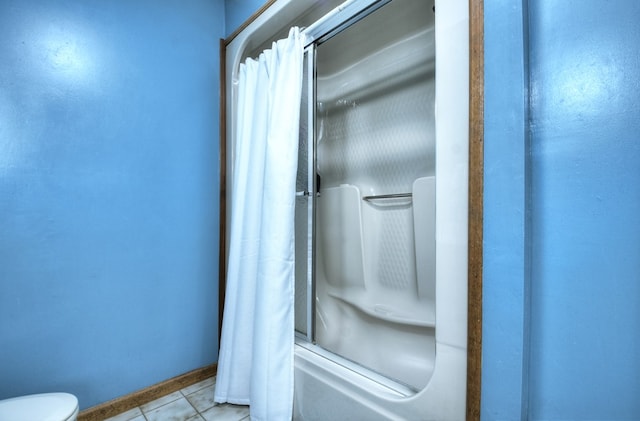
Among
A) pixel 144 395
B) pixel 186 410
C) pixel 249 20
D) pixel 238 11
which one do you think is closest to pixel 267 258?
pixel 186 410

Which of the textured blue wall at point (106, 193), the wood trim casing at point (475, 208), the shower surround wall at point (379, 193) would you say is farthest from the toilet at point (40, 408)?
the wood trim casing at point (475, 208)

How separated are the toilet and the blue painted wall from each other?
1.31 meters

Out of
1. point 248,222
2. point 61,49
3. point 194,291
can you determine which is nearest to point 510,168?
point 248,222

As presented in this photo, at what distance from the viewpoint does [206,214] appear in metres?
1.70

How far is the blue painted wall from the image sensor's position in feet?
1.95

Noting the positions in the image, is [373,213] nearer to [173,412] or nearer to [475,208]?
[475,208]

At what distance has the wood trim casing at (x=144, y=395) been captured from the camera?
1.31 metres

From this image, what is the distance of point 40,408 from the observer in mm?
951

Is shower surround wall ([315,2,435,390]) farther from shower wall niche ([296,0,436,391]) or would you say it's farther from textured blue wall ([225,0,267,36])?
textured blue wall ([225,0,267,36])

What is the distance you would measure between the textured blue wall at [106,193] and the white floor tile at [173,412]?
159 millimetres

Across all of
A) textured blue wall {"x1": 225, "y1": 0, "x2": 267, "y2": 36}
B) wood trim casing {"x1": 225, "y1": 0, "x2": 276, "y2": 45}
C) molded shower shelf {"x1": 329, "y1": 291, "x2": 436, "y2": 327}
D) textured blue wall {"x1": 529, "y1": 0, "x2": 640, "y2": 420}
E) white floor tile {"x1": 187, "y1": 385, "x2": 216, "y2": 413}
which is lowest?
white floor tile {"x1": 187, "y1": 385, "x2": 216, "y2": 413}

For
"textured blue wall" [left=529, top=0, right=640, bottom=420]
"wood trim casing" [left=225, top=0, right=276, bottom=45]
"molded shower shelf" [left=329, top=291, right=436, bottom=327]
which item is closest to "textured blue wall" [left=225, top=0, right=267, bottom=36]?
"wood trim casing" [left=225, top=0, right=276, bottom=45]

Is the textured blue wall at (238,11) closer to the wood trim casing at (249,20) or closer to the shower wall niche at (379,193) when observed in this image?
the wood trim casing at (249,20)

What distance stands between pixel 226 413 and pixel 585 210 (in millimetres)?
1616
